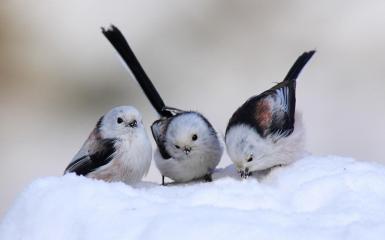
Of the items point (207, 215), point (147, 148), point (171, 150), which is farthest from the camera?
point (171, 150)

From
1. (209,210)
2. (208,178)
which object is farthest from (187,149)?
(209,210)

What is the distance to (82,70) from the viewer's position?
14.5 feet

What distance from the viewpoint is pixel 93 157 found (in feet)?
9.29

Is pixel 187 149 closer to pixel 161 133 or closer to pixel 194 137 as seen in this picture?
pixel 194 137

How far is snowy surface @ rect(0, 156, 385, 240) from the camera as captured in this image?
1821 millimetres

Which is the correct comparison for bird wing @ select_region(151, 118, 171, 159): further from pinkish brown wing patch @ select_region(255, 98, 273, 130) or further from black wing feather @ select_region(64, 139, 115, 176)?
pinkish brown wing patch @ select_region(255, 98, 273, 130)

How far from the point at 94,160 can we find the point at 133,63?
66 cm

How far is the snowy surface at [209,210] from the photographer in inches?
71.7

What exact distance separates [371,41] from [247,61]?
0.70 m

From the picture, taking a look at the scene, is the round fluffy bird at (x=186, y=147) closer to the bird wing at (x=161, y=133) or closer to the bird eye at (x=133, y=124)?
the bird wing at (x=161, y=133)

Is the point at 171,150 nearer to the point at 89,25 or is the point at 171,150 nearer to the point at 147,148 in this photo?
the point at 147,148

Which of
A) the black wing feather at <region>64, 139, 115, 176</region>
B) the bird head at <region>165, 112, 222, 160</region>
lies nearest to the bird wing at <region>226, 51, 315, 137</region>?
the bird head at <region>165, 112, 222, 160</region>

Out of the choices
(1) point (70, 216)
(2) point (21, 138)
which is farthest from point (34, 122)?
(1) point (70, 216)

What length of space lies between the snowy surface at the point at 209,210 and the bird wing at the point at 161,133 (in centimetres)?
64
